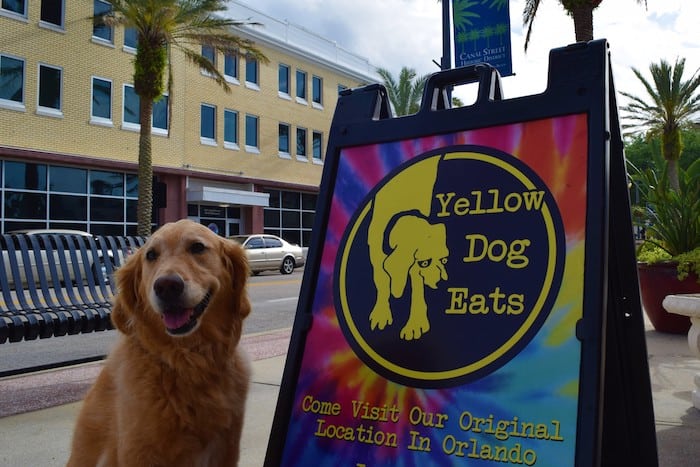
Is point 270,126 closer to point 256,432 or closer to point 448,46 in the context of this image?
point 448,46

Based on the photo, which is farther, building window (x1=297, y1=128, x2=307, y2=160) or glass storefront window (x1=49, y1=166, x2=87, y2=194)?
building window (x1=297, y1=128, x2=307, y2=160)

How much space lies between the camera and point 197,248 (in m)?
2.96

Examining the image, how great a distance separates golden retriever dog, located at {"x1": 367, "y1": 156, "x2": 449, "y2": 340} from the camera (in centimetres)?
237

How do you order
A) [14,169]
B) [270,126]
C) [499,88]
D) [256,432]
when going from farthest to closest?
[270,126] → [14,169] → [256,432] → [499,88]

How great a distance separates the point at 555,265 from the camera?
2125 millimetres

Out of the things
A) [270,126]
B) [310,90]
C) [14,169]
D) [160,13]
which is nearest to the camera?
[160,13]

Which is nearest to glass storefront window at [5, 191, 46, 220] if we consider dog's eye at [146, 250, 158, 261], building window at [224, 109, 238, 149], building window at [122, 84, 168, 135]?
building window at [122, 84, 168, 135]

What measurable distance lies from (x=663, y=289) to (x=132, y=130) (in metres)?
23.6

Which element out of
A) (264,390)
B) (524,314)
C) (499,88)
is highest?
(499,88)

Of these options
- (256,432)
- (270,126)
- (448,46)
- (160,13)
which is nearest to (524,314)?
(256,432)

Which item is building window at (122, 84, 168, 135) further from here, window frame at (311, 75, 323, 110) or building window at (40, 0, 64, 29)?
window frame at (311, 75, 323, 110)

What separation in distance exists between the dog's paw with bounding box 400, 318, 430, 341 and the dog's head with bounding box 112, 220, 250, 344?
1.00 m

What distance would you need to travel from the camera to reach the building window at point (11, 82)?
22.0 meters

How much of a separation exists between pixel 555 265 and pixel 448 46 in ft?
28.9
